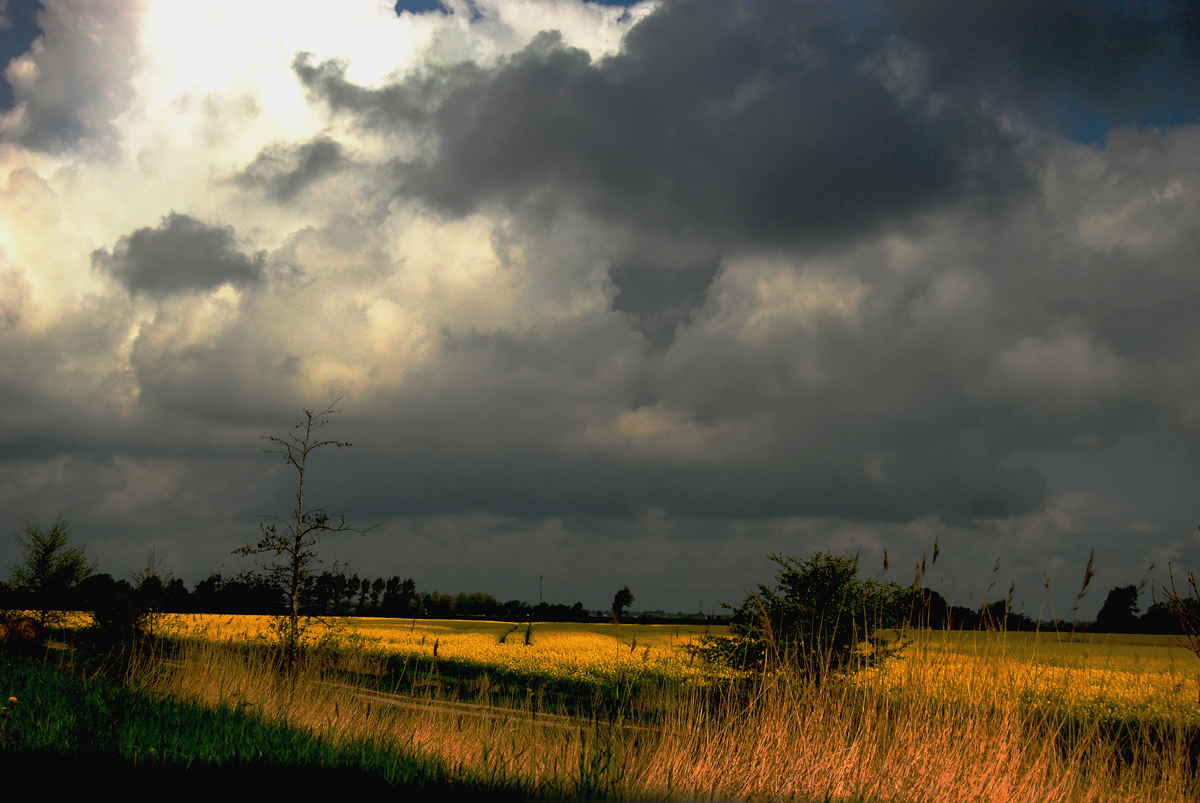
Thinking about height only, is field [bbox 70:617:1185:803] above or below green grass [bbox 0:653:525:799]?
above

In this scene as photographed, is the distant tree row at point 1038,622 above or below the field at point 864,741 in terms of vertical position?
above

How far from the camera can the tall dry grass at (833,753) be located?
4852mm

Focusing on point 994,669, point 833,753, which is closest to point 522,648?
point 994,669

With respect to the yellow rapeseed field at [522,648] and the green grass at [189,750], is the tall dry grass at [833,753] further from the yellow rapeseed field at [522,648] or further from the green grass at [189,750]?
the yellow rapeseed field at [522,648]

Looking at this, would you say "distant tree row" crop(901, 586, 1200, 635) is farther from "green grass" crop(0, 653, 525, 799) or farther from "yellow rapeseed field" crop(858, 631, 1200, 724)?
"green grass" crop(0, 653, 525, 799)

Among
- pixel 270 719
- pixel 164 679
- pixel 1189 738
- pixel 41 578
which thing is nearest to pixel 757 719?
pixel 1189 738

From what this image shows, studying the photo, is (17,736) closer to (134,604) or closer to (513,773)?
(513,773)

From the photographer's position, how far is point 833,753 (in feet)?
16.9

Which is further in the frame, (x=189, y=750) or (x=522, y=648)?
(x=522, y=648)

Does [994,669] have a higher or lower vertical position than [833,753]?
higher

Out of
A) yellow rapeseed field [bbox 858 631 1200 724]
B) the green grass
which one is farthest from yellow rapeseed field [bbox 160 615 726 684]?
yellow rapeseed field [bbox 858 631 1200 724]

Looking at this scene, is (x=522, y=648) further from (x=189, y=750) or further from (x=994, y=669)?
(x=994, y=669)

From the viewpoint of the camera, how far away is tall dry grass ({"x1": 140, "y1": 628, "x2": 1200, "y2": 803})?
15.9 ft

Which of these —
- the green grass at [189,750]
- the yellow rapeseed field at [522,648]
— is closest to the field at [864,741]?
the green grass at [189,750]
